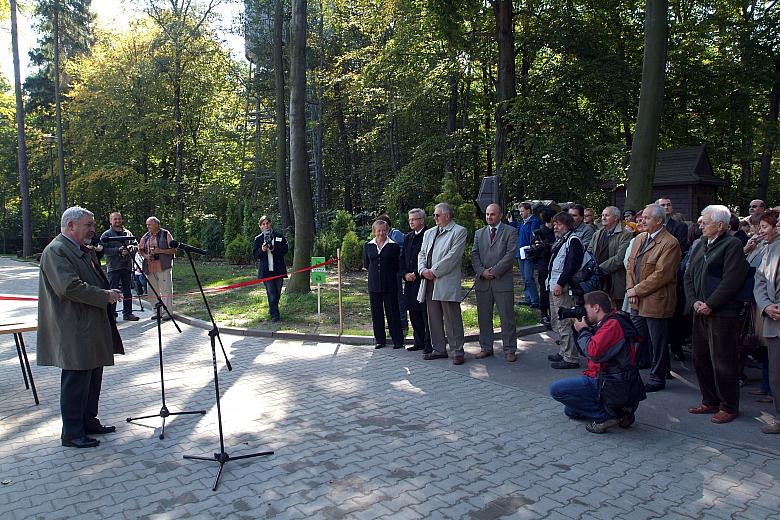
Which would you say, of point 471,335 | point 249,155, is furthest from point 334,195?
point 471,335

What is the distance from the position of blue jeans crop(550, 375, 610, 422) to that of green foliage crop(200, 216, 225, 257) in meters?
25.1

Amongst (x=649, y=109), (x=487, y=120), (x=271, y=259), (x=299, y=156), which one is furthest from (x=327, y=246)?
(x=649, y=109)

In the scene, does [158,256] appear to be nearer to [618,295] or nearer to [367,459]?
[367,459]

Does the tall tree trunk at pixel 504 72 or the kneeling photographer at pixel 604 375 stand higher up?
the tall tree trunk at pixel 504 72

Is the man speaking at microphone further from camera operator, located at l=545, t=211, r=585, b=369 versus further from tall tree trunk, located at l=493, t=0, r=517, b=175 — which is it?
tall tree trunk, located at l=493, t=0, r=517, b=175

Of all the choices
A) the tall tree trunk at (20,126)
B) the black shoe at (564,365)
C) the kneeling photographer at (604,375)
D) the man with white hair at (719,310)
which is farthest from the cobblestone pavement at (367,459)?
the tall tree trunk at (20,126)

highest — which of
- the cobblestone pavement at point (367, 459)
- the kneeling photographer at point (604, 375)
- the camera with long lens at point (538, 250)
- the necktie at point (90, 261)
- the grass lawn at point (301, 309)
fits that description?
the necktie at point (90, 261)

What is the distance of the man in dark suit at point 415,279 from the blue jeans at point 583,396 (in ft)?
11.4

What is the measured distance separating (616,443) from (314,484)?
2.74 m

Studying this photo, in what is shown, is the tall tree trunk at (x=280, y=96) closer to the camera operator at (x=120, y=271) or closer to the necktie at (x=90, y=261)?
the camera operator at (x=120, y=271)

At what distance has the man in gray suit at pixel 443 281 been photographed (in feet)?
27.3

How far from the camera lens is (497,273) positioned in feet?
27.3

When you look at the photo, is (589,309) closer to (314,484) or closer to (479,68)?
(314,484)

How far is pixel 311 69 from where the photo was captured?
3058cm
